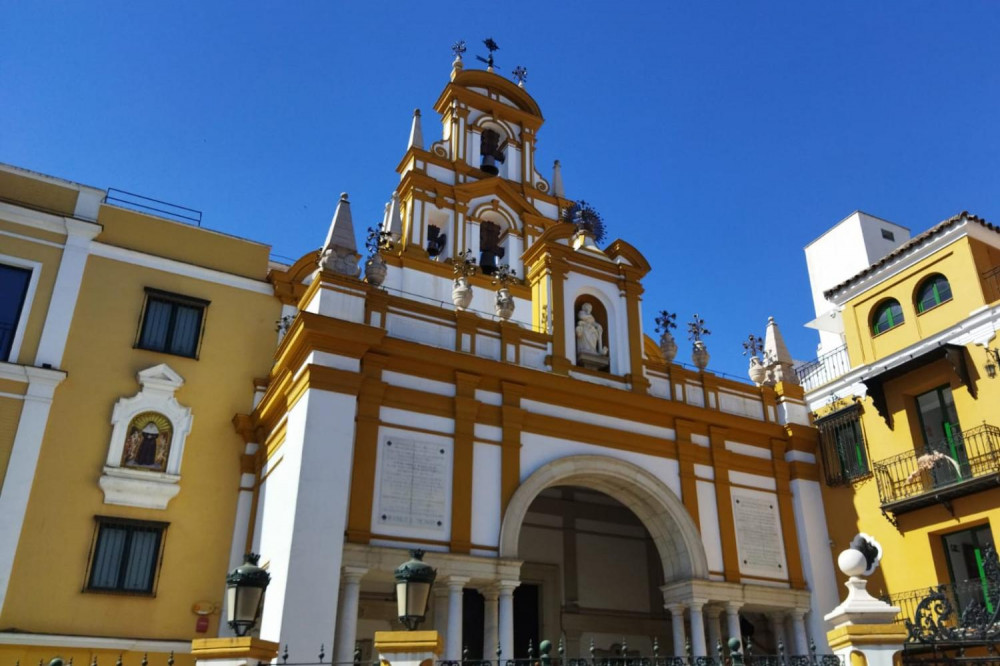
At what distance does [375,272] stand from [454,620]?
6228 mm

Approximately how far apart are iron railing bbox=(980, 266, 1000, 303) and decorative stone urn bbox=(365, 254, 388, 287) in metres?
11.2

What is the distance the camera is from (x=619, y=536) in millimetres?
19906

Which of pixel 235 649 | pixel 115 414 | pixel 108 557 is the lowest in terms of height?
pixel 235 649

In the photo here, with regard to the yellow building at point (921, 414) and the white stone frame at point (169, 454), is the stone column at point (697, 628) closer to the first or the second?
the yellow building at point (921, 414)

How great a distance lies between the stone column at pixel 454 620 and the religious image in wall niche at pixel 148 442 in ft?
20.4

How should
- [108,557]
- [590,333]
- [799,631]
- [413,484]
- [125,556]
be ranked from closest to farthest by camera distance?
[413,484] → [108,557] → [125,556] → [799,631] → [590,333]

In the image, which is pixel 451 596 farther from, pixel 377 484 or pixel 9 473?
pixel 9 473

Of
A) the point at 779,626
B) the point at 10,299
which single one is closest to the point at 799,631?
the point at 779,626

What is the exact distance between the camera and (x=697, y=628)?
15.0 meters

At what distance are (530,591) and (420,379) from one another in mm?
6635

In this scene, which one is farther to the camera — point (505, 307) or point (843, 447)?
point (843, 447)

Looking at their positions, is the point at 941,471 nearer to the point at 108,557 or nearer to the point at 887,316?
the point at 887,316

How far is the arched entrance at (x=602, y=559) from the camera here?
52.3 ft

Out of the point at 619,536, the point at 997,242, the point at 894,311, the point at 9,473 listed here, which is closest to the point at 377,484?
the point at 9,473
